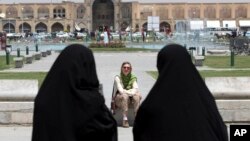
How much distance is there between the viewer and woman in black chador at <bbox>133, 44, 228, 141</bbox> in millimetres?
4656

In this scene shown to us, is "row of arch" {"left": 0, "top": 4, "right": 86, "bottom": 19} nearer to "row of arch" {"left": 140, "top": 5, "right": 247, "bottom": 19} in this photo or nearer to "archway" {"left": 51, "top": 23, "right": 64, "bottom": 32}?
"archway" {"left": 51, "top": 23, "right": 64, "bottom": 32}

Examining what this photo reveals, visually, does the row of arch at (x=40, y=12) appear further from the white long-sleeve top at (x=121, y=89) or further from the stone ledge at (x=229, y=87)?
the white long-sleeve top at (x=121, y=89)

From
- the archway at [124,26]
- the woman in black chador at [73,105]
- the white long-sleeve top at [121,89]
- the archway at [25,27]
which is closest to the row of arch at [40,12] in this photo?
the archway at [25,27]

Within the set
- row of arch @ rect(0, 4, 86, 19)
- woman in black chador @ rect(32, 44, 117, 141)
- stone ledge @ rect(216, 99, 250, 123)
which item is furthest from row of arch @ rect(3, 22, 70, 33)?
woman in black chador @ rect(32, 44, 117, 141)

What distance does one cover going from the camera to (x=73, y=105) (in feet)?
15.3

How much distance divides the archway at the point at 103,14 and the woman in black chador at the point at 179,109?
10444 centimetres

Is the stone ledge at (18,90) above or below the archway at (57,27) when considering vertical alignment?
above

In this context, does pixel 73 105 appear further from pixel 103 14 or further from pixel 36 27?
pixel 103 14

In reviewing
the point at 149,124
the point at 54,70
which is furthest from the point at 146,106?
the point at 54,70

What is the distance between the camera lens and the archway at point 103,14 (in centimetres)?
10975

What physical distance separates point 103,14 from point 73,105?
109m

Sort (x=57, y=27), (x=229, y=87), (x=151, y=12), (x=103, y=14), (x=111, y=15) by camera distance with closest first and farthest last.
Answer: (x=229, y=87), (x=57, y=27), (x=111, y=15), (x=151, y=12), (x=103, y=14)

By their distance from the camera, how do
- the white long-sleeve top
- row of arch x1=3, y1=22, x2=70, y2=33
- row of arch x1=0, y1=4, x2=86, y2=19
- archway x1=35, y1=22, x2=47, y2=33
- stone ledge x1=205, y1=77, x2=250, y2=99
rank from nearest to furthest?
the white long-sleeve top
stone ledge x1=205, y1=77, x2=250, y2=99
row of arch x1=3, y1=22, x2=70, y2=33
archway x1=35, y1=22, x2=47, y2=33
row of arch x1=0, y1=4, x2=86, y2=19

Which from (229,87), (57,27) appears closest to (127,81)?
(229,87)
